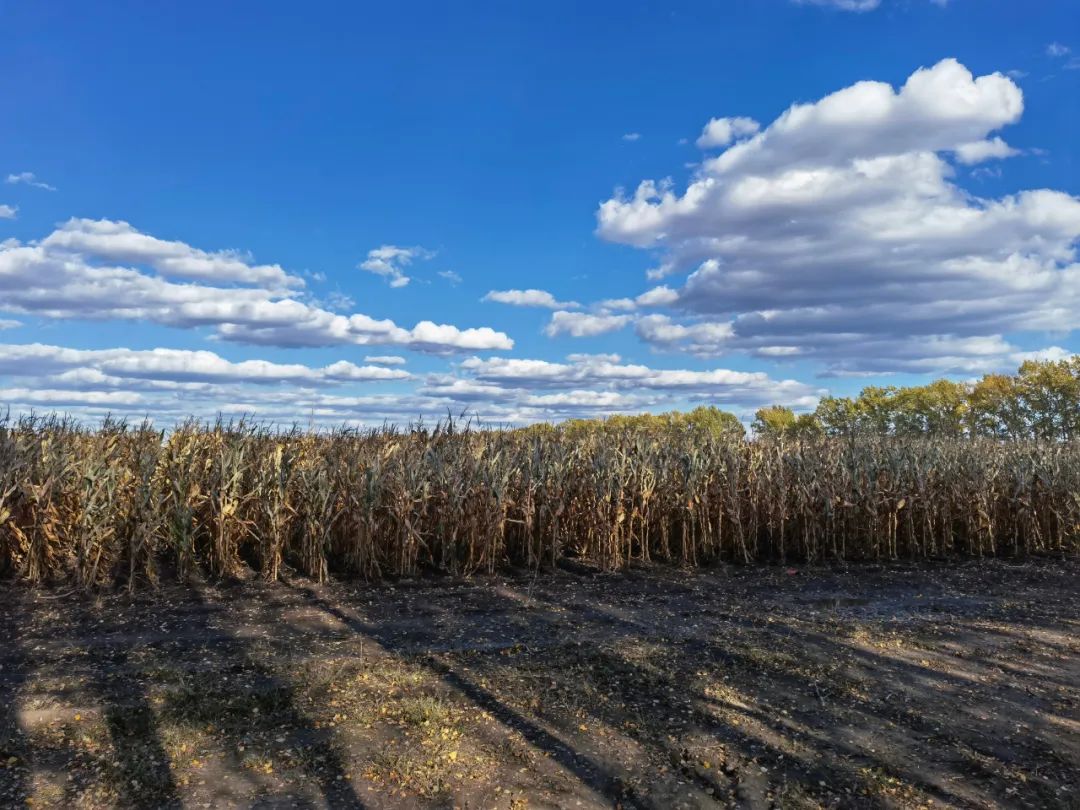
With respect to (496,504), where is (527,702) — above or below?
below

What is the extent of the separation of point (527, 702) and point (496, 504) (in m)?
4.31

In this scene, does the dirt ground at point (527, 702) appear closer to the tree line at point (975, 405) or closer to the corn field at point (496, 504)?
the corn field at point (496, 504)

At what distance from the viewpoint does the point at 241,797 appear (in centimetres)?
383

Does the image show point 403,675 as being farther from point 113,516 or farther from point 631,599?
point 113,516

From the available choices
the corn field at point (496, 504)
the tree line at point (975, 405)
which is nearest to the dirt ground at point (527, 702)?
the corn field at point (496, 504)

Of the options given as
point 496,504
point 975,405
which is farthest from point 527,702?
point 975,405

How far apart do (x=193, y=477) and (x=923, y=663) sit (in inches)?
323

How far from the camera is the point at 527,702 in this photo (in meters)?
5.00

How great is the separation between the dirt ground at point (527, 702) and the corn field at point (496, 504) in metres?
0.88

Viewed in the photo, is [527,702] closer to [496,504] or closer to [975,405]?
[496,504]

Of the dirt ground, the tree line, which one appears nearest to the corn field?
the dirt ground

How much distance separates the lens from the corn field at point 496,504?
8.61 m

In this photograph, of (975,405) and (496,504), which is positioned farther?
(975,405)

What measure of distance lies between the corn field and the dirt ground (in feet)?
2.89
